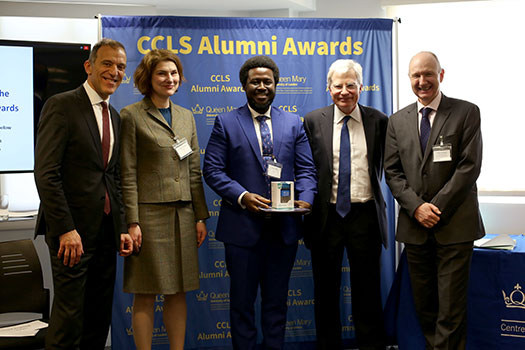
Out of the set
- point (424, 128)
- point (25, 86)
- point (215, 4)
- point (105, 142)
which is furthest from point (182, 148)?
point (215, 4)

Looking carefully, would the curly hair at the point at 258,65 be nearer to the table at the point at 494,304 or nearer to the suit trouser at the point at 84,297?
the suit trouser at the point at 84,297

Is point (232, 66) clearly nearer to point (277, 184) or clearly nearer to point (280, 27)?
point (280, 27)

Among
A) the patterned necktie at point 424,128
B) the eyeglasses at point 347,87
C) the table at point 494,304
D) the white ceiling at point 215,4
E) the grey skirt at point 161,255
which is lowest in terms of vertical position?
the table at point 494,304

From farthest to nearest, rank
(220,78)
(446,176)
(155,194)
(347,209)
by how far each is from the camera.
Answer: (220,78), (347,209), (446,176), (155,194)

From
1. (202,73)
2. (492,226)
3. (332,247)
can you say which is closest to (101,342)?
(332,247)

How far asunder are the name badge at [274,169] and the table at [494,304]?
3.89 ft

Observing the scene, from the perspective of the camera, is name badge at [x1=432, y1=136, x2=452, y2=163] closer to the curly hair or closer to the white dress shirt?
the white dress shirt

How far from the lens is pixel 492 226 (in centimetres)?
421

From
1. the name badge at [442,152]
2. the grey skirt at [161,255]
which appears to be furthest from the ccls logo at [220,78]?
the name badge at [442,152]

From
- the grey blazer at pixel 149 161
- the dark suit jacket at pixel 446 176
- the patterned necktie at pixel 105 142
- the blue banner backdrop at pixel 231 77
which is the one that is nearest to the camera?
the patterned necktie at pixel 105 142

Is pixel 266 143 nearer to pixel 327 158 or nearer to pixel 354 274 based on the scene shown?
pixel 327 158

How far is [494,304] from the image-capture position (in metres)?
3.39

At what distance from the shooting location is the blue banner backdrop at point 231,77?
3.77 m

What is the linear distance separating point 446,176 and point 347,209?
1.95 ft
